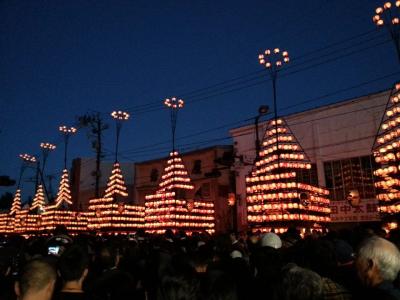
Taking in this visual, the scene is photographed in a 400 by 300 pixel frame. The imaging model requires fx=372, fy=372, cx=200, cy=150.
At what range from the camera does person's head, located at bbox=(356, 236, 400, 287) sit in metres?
3.27

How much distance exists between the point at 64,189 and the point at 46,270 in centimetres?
4218

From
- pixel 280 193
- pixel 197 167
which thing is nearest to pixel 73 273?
pixel 280 193

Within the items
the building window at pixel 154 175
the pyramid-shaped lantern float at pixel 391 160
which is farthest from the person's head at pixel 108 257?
the building window at pixel 154 175

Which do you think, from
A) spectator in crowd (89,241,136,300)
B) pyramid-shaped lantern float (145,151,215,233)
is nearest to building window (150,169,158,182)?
pyramid-shaped lantern float (145,151,215,233)

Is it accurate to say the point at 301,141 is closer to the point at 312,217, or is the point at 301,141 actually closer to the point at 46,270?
the point at 312,217

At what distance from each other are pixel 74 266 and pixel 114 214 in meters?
30.7

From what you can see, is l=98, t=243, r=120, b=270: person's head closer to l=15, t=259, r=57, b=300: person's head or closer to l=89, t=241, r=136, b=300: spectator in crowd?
l=89, t=241, r=136, b=300: spectator in crowd

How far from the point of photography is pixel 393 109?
19.2 m

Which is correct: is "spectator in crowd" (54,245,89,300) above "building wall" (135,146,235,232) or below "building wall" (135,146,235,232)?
below

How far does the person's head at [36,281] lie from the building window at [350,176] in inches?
981

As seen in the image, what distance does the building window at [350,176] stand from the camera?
987 inches

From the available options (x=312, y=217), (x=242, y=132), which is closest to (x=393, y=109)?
(x=312, y=217)

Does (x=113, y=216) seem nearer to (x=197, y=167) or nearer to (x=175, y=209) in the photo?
(x=175, y=209)

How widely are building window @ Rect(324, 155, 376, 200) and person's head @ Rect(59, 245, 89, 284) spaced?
80.1 feet
